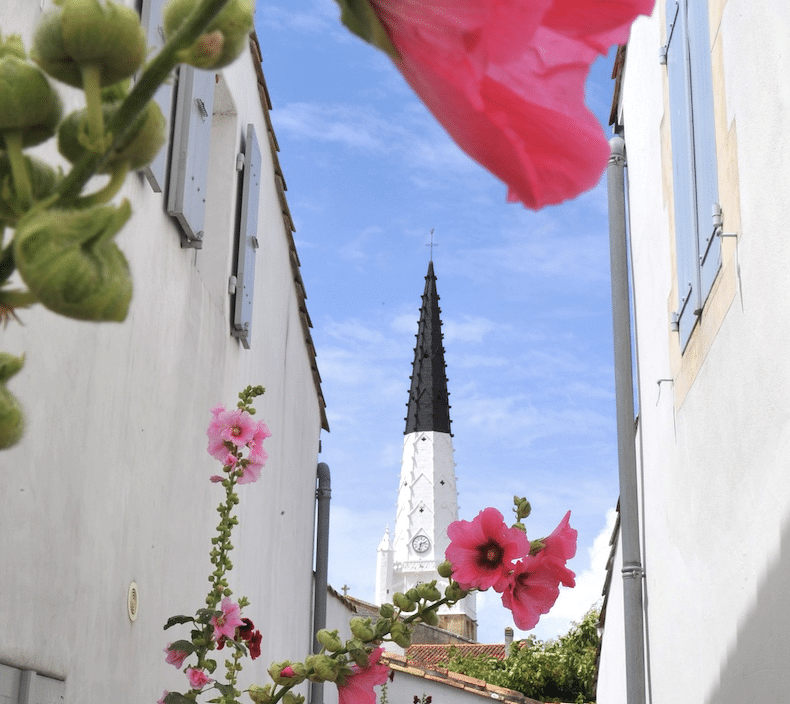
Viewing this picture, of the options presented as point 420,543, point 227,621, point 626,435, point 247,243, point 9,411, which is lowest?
point 9,411

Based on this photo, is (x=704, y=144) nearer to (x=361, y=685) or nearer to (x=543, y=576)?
(x=543, y=576)

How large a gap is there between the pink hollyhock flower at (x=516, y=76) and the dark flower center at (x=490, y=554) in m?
1.95

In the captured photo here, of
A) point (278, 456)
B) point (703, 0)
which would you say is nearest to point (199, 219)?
point (703, 0)

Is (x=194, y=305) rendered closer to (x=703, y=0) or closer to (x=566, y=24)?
(x=703, y=0)

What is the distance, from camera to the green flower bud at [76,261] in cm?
Result: 34

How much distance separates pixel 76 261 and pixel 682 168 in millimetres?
4169

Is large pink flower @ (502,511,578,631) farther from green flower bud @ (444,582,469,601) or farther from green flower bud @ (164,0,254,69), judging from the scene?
green flower bud @ (164,0,254,69)

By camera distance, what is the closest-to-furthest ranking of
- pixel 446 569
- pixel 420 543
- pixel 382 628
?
pixel 382 628, pixel 446 569, pixel 420 543

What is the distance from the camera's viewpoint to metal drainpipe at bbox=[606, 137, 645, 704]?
5184 mm

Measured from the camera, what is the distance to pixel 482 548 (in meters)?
2.37

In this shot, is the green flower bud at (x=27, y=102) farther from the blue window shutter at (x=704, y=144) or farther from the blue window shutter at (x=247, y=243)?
the blue window shutter at (x=247, y=243)

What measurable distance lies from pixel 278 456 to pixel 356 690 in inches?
200

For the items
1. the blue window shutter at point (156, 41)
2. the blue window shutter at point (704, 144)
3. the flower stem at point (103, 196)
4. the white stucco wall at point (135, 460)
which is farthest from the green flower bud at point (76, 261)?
the blue window shutter at point (704, 144)

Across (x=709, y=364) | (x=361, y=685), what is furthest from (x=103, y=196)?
(x=709, y=364)
